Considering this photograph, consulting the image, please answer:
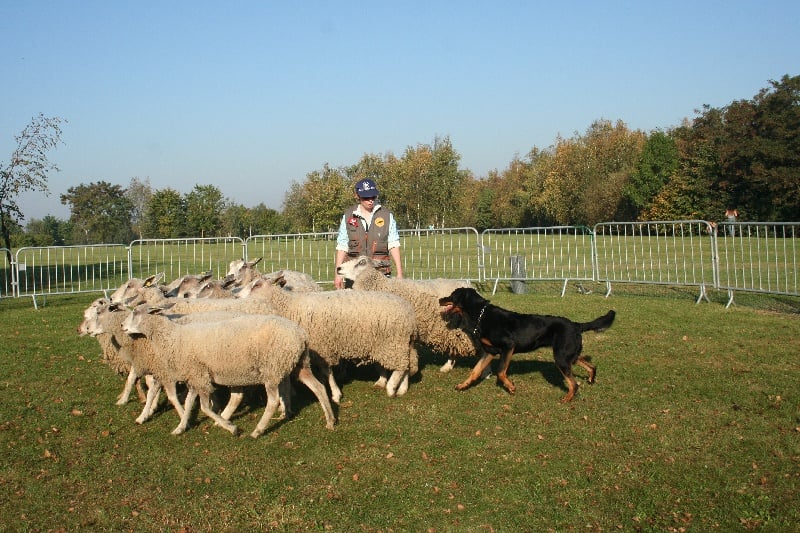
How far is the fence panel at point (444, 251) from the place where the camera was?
Answer: 18156 mm

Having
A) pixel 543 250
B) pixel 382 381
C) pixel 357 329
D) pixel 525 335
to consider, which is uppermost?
pixel 543 250

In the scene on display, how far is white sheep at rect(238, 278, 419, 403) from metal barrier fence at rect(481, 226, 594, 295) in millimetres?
9738

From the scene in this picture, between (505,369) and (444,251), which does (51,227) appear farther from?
(505,369)

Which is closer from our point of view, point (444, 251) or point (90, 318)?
point (90, 318)

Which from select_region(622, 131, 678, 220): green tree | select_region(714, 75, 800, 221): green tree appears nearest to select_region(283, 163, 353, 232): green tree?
select_region(622, 131, 678, 220): green tree

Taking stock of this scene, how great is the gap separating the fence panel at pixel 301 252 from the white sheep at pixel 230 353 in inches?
419

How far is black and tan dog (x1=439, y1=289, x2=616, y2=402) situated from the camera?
309 inches

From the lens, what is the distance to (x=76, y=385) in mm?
9180

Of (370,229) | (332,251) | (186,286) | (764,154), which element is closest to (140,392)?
(186,286)

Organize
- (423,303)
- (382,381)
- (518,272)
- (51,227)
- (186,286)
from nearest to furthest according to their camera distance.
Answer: (382,381), (423,303), (186,286), (518,272), (51,227)

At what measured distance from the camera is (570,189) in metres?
74.1

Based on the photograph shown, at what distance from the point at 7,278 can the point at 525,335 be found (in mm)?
19695

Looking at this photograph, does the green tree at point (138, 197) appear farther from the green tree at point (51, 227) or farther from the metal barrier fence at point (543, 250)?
the metal barrier fence at point (543, 250)

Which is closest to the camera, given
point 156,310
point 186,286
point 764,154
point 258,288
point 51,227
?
point 156,310
